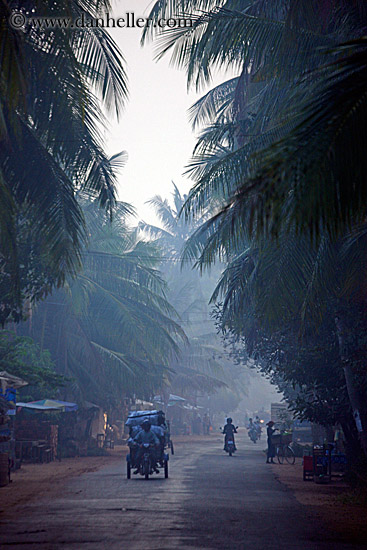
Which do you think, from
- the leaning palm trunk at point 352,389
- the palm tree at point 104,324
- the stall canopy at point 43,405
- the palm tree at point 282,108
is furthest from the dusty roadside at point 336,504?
the palm tree at point 104,324

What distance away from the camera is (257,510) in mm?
11961

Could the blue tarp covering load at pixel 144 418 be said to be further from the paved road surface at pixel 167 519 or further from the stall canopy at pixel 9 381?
the stall canopy at pixel 9 381

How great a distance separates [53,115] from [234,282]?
596cm

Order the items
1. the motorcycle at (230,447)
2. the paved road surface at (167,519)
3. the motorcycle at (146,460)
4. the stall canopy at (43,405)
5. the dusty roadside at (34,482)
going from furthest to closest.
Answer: the motorcycle at (230,447)
the stall canopy at (43,405)
the motorcycle at (146,460)
the dusty roadside at (34,482)
the paved road surface at (167,519)

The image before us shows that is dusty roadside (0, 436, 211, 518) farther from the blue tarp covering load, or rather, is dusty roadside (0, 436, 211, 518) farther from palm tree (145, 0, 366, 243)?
palm tree (145, 0, 366, 243)

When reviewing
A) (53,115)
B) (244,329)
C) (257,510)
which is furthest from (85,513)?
(244,329)

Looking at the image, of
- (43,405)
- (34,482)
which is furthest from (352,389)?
(43,405)

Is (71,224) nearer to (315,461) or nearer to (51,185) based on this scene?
(51,185)

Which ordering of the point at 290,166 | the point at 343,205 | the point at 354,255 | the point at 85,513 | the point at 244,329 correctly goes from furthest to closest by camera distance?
the point at 244,329 < the point at 354,255 < the point at 85,513 < the point at 343,205 < the point at 290,166

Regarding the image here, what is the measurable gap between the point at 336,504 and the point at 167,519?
4219 mm

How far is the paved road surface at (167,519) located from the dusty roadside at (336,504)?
0.30m

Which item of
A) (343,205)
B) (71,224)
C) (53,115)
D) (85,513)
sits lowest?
(85,513)

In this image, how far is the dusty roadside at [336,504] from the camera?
402 inches

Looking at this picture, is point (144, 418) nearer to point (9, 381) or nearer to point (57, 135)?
point (9, 381)
